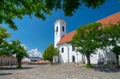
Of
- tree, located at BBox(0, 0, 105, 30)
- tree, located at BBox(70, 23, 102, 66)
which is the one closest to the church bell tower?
tree, located at BBox(70, 23, 102, 66)

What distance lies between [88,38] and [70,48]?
2504 centimetres

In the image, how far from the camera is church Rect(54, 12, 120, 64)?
38.5 metres

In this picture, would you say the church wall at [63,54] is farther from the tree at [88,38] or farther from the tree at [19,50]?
the tree at [88,38]

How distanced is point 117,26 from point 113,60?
30.3ft

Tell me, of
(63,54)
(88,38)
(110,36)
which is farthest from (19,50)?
(63,54)

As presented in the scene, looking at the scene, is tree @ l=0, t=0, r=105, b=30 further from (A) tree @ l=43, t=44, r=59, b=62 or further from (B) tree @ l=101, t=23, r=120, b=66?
(A) tree @ l=43, t=44, r=59, b=62

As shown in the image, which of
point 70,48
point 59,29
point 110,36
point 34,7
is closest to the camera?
point 34,7

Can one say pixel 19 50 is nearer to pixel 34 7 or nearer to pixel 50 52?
pixel 50 52

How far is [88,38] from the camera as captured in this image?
1142 inches

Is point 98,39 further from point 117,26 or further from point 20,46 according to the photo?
point 20,46

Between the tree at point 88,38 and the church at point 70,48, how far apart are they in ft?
25.7

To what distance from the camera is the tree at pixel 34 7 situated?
2.70m

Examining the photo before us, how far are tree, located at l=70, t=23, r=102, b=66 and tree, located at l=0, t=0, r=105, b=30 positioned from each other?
24479 millimetres

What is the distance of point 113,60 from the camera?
117 feet
